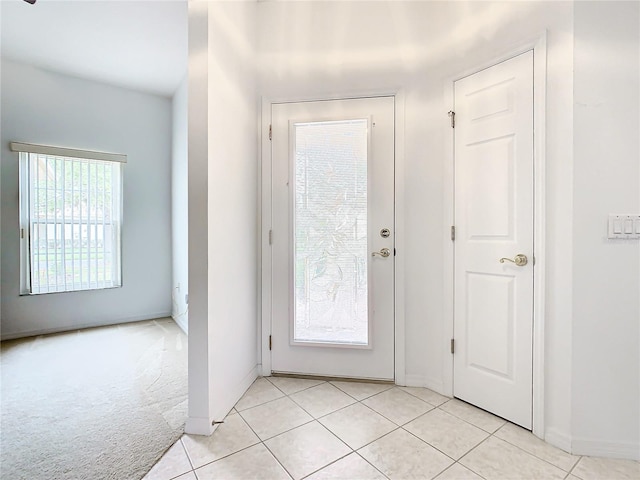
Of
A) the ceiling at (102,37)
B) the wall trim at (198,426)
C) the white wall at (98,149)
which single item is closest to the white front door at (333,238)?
the wall trim at (198,426)

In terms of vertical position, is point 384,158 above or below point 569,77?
below

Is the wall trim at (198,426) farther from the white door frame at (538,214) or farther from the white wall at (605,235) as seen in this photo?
the white wall at (605,235)

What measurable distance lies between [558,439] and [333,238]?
163 cm

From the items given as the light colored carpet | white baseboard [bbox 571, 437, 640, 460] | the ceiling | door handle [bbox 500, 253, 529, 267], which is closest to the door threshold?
the light colored carpet

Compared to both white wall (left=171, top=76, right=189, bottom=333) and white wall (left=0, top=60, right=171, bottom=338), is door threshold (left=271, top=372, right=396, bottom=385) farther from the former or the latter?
white wall (left=0, top=60, right=171, bottom=338)

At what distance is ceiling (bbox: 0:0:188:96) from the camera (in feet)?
7.78

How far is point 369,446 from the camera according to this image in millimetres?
1518

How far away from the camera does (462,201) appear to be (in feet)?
6.29

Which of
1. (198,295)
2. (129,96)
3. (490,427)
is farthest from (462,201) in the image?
(129,96)

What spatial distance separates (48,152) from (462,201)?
13.2 feet

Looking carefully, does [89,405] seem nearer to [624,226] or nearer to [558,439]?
[558,439]

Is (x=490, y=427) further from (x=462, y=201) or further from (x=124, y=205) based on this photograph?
(x=124, y=205)

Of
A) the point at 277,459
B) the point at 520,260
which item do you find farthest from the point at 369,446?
the point at 520,260

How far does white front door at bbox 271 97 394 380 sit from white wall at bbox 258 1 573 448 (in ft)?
0.46
